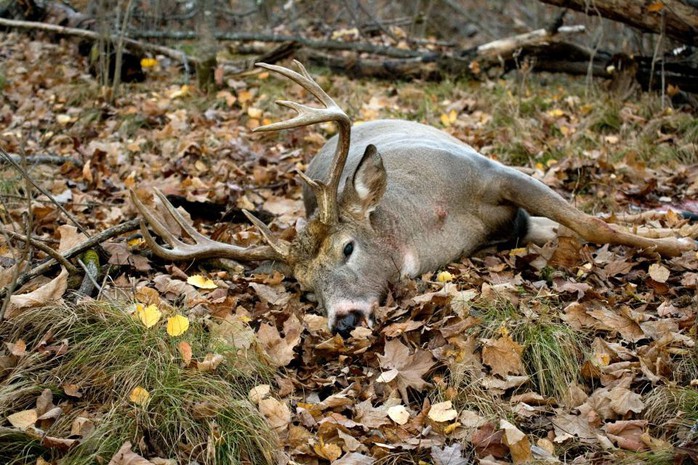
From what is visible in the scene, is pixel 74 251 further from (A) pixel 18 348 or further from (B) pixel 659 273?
(B) pixel 659 273

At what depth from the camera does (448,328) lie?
15.0 feet

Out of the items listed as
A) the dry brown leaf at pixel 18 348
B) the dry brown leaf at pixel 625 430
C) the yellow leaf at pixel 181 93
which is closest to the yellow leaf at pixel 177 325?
the dry brown leaf at pixel 18 348

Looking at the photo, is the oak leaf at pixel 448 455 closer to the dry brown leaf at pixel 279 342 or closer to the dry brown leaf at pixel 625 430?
the dry brown leaf at pixel 625 430

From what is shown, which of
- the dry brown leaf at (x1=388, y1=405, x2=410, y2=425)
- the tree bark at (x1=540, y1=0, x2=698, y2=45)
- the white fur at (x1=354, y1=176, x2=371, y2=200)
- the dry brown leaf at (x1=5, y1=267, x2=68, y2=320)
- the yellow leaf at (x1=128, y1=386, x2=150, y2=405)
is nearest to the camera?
the yellow leaf at (x1=128, y1=386, x2=150, y2=405)

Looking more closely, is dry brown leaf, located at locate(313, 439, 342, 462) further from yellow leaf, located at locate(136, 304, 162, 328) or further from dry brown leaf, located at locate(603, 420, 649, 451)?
dry brown leaf, located at locate(603, 420, 649, 451)

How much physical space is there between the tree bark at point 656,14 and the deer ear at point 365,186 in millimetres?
3628

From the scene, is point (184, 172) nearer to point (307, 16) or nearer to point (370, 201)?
point (370, 201)

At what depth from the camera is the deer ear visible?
213 inches

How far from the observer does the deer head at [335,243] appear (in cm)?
507

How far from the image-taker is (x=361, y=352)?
457 centimetres

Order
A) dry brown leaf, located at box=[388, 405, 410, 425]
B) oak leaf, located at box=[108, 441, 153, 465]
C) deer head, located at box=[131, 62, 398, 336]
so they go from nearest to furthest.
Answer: oak leaf, located at box=[108, 441, 153, 465] < dry brown leaf, located at box=[388, 405, 410, 425] < deer head, located at box=[131, 62, 398, 336]

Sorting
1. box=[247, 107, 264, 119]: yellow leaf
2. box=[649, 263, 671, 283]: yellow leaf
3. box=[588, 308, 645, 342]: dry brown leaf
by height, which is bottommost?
box=[247, 107, 264, 119]: yellow leaf

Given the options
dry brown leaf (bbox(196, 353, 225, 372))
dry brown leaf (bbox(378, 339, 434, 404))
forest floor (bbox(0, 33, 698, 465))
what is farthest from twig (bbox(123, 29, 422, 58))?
dry brown leaf (bbox(196, 353, 225, 372))

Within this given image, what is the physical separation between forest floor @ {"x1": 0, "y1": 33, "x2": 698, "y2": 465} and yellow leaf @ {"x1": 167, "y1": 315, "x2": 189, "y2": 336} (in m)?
0.01
